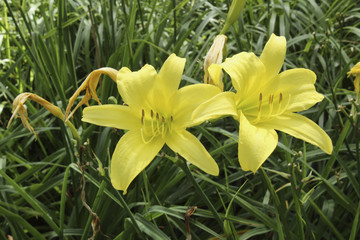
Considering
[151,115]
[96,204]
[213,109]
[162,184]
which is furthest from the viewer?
[162,184]

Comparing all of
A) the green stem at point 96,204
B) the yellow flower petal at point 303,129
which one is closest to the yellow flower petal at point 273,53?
the yellow flower petal at point 303,129

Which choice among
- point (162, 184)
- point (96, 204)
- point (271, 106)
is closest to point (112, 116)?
point (271, 106)

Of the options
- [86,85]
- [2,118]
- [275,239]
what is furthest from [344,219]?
[2,118]

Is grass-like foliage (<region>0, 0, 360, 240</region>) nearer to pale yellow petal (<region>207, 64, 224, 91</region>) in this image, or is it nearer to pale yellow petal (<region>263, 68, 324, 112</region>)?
pale yellow petal (<region>263, 68, 324, 112</region>)

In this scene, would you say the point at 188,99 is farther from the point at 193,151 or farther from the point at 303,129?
the point at 303,129

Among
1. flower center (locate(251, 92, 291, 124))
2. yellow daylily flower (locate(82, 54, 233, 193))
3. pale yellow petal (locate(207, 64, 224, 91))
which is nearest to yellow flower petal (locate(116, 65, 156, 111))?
yellow daylily flower (locate(82, 54, 233, 193))

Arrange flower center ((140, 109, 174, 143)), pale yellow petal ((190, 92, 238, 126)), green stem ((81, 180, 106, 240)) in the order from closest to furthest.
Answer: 1. pale yellow petal ((190, 92, 238, 126))
2. flower center ((140, 109, 174, 143))
3. green stem ((81, 180, 106, 240))

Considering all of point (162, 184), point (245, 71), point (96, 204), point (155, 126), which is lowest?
point (162, 184)
